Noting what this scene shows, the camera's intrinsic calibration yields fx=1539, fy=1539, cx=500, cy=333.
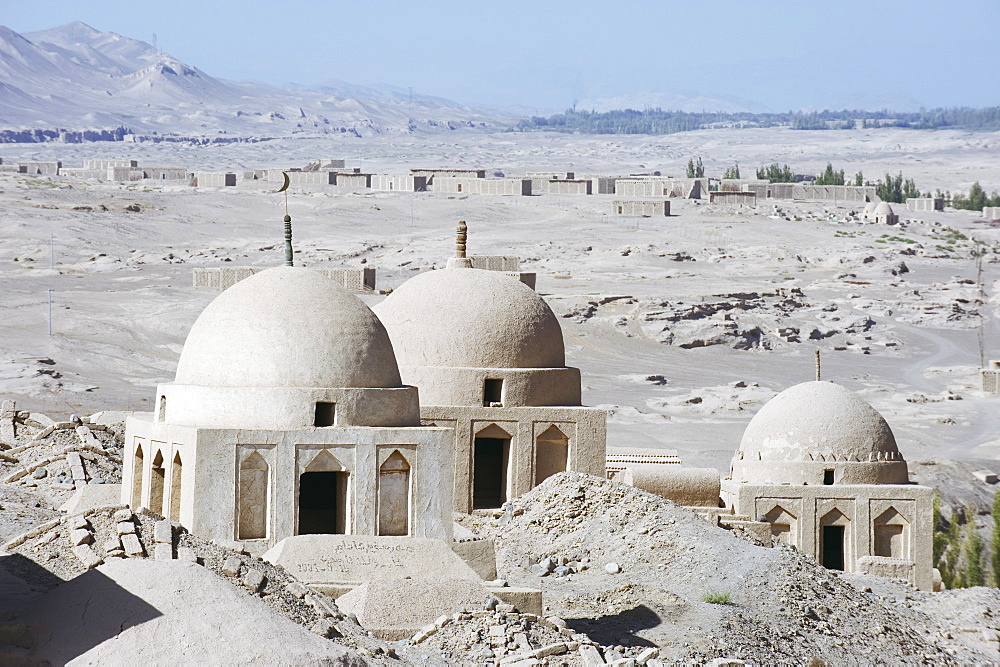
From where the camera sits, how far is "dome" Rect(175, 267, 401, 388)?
51.4 feet

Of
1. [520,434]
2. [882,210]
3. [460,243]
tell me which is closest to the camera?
[520,434]

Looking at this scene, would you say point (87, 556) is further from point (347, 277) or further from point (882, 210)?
point (882, 210)

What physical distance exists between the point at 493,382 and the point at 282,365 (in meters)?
5.34

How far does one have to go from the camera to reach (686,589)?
1698cm

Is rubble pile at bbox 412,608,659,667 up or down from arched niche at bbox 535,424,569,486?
up

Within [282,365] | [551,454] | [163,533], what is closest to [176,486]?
[282,365]

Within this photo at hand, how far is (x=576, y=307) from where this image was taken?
159ft

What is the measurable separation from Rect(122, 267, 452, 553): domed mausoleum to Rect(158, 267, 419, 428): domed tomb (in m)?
0.01

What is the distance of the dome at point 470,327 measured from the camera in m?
20.5

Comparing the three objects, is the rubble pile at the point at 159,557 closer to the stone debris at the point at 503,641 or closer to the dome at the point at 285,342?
the stone debris at the point at 503,641

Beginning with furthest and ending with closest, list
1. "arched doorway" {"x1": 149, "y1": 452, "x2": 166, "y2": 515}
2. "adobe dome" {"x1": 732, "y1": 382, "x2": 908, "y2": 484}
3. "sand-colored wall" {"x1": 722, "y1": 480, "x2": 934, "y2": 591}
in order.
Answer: "adobe dome" {"x1": 732, "y1": 382, "x2": 908, "y2": 484}, "sand-colored wall" {"x1": 722, "y1": 480, "x2": 934, "y2": 591}, "arched doorway" {"x1": 149, "y1": 452, "x2": 166, "y2": 515}

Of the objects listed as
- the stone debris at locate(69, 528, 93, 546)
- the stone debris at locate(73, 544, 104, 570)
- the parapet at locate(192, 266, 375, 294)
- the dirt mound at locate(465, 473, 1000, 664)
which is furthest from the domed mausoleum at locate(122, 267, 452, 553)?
the parapet at locate(192, 266, 375, 294)

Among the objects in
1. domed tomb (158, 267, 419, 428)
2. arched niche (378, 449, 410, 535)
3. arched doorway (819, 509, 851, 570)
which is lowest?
arched doorway (819, 509, 851, 570)

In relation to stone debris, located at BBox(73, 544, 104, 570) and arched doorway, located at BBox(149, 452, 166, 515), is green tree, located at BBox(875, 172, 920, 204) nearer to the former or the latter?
arched doorway, located at BBox(149, 452, 166, 515)
